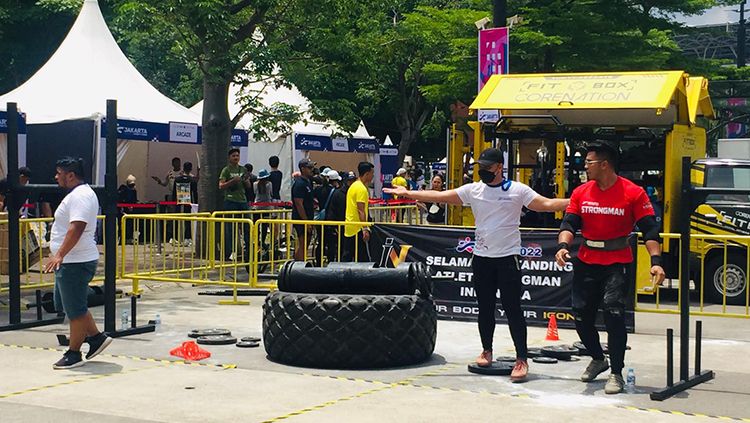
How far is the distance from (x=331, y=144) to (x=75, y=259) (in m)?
21.2

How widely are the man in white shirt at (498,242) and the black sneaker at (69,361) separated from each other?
3149 millimetres

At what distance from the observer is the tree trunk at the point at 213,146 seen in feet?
65.0

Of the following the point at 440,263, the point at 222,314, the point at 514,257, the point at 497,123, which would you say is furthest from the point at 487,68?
the point at 514,257

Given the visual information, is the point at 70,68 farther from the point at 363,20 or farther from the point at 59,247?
the point at 59,247

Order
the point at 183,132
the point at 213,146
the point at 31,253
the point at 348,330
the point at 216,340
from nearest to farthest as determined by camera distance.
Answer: the point at 348,330 → the point at 216,340 → the point at 31,253 → the point at 213,146 → the point at 183,132

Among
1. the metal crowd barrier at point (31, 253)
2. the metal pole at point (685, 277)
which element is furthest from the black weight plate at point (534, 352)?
the metal crowd barrier at point (31, 253)

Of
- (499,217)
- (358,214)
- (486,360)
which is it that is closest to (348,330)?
(486,360)

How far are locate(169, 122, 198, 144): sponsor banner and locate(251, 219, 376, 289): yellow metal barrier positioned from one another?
27.3 feet

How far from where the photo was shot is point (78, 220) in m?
9.34

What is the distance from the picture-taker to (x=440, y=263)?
12531 mm

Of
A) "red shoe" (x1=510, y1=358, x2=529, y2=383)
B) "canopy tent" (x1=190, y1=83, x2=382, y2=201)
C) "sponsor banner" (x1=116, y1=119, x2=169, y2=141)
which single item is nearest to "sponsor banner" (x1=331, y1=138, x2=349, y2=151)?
"canopy tent" (x1=190, y1=83, x2=382, y2=201)

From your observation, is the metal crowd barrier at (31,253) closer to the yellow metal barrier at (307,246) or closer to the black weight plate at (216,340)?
the yellow metal barrier at (307,246)

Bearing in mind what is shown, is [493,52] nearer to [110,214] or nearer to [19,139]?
[110,214]

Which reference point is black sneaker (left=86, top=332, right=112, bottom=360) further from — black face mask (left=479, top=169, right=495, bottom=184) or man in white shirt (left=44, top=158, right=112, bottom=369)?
black face mask (left=479, top=169, right=495, bottom=184)
